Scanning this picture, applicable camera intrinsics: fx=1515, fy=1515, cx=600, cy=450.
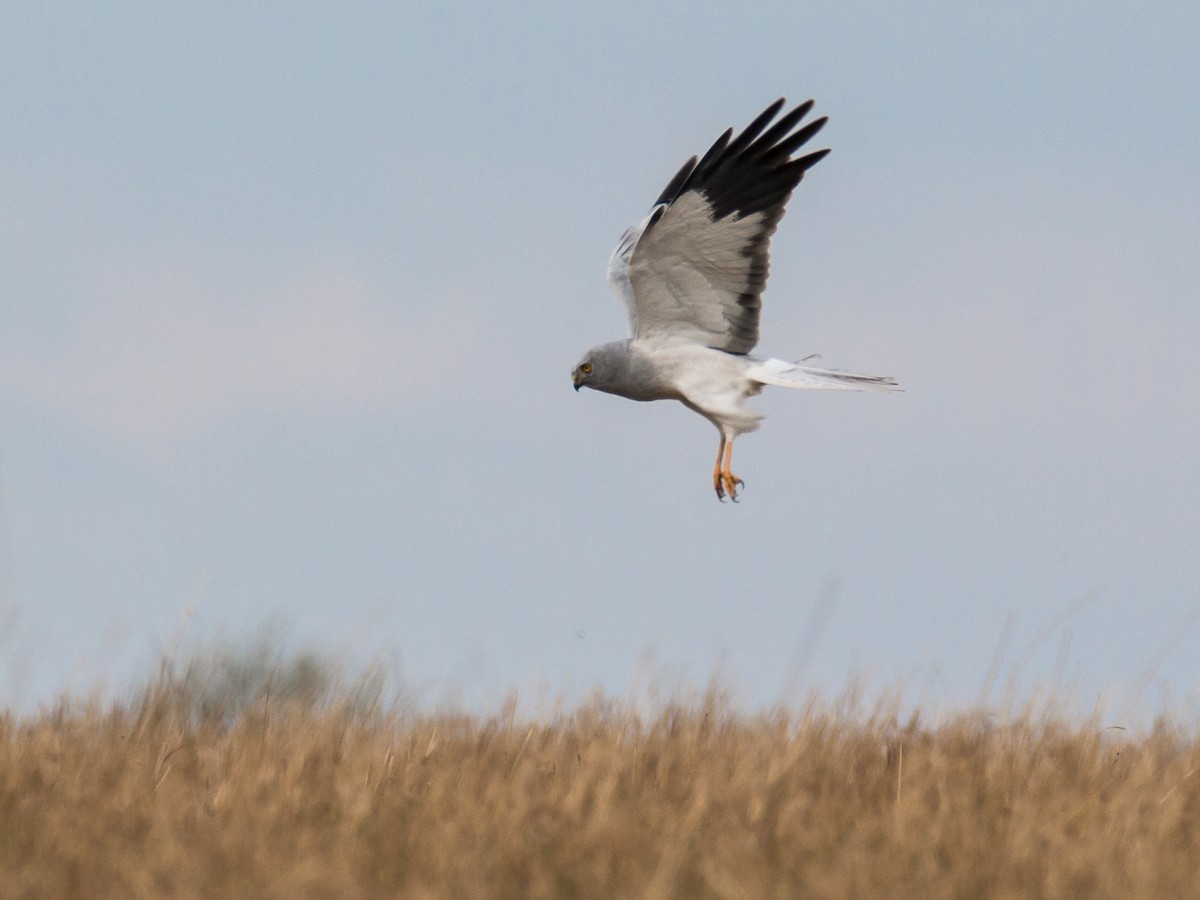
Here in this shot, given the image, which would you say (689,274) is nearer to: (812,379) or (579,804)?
(812,379)

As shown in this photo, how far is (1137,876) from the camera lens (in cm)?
390

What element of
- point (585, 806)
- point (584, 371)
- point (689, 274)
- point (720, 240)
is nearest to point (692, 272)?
point (689, 274)

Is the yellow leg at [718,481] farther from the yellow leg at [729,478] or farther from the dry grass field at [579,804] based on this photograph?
the dry grass field at [579,804]

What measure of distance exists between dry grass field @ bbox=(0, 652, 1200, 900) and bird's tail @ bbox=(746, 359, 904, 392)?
292cm

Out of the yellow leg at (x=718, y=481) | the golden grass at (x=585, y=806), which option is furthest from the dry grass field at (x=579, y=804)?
the yellow leg at (x=718, y=481)

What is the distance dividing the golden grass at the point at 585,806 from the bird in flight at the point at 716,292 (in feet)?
9.76

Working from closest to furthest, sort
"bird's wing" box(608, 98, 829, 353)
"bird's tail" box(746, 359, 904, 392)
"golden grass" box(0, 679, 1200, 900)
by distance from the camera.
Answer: "golden grass" box(0, 679, 1200, 900)
"bird's wing" box(608, 98, 829, 353)
"bird's tail" box(746, 359, 904, 392)

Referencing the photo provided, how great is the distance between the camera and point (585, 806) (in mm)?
4477

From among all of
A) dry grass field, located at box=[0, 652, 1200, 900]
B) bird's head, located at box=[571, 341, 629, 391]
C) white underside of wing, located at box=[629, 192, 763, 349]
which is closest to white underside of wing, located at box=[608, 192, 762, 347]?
white underside of wing, located at box=[629, 192, 763, 349]

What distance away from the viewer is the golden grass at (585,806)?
12.3 ft

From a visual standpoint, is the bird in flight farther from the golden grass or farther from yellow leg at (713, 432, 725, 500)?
the golden grass

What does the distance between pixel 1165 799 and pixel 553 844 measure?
2.23 meters

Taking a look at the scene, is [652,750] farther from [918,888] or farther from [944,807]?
[918,888]

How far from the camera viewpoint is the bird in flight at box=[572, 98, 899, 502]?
805cm
